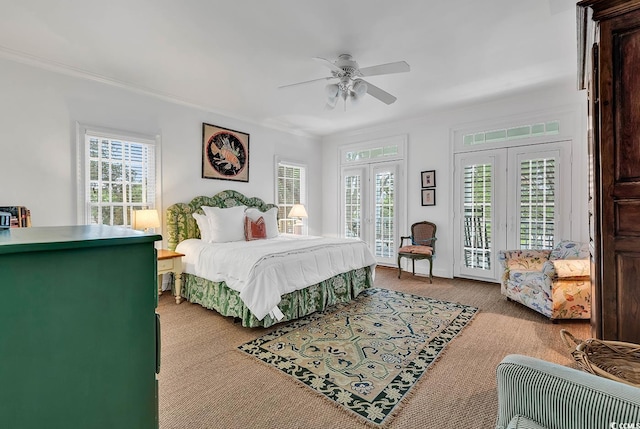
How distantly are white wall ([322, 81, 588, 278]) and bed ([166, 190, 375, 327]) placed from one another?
1.74 metres

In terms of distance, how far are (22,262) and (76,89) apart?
379cm

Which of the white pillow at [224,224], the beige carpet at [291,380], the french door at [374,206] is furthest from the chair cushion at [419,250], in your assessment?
the white pillow at [224,224]

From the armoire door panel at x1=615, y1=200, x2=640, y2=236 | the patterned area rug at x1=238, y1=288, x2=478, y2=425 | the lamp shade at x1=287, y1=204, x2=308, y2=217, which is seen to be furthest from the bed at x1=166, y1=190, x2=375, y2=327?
the armoire door panel at x1=615, y1=200, x2=640, y2=236

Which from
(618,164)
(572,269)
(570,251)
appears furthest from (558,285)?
(618,164)

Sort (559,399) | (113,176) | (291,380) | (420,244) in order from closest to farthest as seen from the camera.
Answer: (559,399), (291,380), (113,176), (420,244)

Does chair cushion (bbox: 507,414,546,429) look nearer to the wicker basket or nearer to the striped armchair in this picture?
the striped armchair

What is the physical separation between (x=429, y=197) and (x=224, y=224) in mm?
3372

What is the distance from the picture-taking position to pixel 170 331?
298 cm

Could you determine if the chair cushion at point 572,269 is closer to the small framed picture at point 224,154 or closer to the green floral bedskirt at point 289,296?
the green floral bedskirt at point 289,296

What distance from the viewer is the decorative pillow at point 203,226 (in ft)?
14.0

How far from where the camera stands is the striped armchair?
0.87 meters

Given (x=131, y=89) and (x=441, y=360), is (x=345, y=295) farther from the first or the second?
(x=131, y=89)

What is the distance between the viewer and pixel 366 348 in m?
2.62

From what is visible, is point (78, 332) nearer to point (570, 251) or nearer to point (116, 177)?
point (116, 177)
